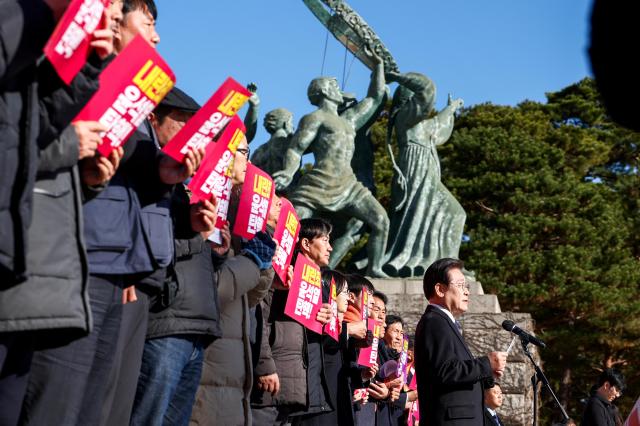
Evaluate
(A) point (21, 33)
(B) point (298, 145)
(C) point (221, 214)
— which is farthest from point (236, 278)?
(B) point (298, 145)

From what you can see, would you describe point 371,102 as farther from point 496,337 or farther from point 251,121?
point 496,337

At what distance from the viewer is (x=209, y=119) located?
2.85m

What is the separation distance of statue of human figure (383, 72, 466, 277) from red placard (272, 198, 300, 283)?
8.70 meters

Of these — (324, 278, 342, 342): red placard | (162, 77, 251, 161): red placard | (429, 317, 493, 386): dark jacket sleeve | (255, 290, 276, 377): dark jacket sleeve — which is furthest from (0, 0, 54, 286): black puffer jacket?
(324, 278, 342, 342): red placard

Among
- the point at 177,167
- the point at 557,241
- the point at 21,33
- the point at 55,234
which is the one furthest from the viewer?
the point at 557,241

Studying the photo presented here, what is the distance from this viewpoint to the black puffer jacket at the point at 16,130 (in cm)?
210

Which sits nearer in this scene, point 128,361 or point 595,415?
point 128,361

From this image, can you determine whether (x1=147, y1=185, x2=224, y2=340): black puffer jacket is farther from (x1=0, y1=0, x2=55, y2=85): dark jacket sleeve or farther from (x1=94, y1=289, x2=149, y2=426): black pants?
(x1=0, y1=0, x2=55, y2=85): dark jacket sleeve

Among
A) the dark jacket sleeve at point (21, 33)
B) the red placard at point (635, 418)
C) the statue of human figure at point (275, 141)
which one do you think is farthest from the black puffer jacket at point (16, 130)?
the statue of human figure at point (275, 141)

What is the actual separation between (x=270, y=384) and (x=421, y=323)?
3.25 ft

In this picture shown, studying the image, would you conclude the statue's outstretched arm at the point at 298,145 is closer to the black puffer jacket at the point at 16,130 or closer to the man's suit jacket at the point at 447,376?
the man's suit jacket at the point at 447,376

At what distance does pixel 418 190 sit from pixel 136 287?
11.0m

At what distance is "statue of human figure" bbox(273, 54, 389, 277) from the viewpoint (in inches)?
510

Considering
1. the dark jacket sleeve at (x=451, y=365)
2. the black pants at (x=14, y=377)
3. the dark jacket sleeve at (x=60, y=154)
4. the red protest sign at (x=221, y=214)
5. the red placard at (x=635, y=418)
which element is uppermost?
the red protest sign at (x=221, y=214)
